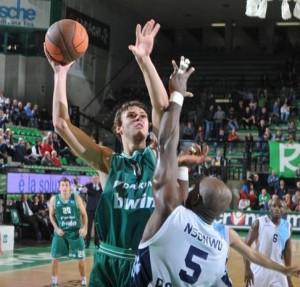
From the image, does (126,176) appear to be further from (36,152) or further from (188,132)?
(188,132)

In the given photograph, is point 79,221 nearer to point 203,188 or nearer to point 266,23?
point 203,188

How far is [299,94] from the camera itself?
2823 cm

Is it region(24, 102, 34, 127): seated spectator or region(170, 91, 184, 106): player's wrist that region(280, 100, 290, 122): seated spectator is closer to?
region(24, 102, 34, 127): seated spectator

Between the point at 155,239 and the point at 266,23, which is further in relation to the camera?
the point at 266,23

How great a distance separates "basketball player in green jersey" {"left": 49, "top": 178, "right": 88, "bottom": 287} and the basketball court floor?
473 mm

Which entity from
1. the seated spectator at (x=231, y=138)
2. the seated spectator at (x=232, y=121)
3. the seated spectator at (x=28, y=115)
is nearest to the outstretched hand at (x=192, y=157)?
the seated spectator at (x=28, y=115)

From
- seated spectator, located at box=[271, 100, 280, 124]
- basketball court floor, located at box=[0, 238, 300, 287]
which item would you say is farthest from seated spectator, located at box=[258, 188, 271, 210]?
seated spectator, located at box=[271, 100, 280, 124]

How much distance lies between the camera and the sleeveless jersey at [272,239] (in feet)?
21.7

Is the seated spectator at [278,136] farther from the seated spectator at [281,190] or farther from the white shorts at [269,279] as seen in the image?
the white shorts at [269,279]

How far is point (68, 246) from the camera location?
10.6 meters

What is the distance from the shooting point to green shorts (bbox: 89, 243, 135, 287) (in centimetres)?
367

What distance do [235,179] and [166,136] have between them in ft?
65.6

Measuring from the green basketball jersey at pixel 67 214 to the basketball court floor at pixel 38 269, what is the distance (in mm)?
A: 862

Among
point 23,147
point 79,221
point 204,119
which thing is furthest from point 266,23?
point 79,221
